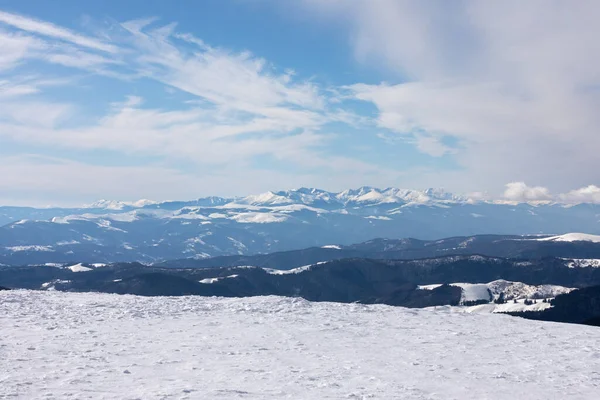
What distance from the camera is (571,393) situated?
719 inches

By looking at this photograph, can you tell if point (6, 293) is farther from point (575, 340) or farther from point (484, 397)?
point (575, 340)

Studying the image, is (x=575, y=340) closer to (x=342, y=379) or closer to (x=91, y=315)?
(x=342, y=379)

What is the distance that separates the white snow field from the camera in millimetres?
17812

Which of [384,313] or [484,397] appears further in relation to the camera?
[384,313]

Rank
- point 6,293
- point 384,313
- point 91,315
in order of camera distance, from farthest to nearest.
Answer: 1. point 6,293
2. point 384,313
3. point 91,315

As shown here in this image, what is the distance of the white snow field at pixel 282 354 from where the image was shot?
58.4 ft

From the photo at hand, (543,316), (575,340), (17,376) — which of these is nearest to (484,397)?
(575,340)

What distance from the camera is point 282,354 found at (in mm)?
23203

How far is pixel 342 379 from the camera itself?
63.0 ft

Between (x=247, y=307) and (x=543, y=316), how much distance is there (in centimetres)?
18669

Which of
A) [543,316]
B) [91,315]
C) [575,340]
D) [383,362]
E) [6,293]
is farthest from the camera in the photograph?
[543,316]

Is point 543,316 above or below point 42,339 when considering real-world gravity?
below

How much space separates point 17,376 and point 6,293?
27064 mm

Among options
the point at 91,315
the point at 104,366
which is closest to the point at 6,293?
the point at 91,315
